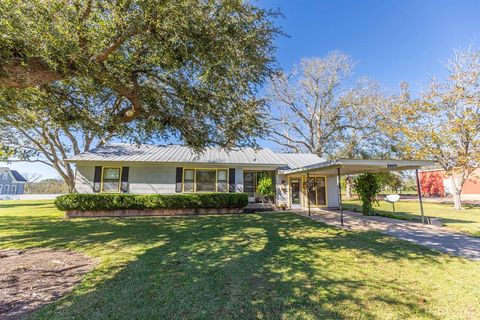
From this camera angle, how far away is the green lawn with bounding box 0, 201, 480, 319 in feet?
9.85

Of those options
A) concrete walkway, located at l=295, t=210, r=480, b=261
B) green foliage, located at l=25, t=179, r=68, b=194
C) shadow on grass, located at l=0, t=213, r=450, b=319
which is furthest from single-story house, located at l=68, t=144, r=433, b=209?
green foliage, located at l=25, t=179, r=68, b=194

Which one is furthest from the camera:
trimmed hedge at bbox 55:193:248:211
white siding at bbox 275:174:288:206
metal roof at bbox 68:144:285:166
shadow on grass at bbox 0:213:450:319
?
white siding at bbox 275:174:288:206

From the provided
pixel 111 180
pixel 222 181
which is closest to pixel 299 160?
pixel 222 181

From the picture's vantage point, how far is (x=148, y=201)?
12.3 meters

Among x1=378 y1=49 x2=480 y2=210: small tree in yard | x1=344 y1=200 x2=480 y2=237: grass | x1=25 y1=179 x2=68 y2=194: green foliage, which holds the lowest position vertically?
x1=344 y1=200 x2=480 y2=237: grass

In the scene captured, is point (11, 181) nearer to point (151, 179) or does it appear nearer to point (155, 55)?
point (151, 179)

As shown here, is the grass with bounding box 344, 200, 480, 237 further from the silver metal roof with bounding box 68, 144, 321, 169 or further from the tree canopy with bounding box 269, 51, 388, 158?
the tree canopy with bounding box 269, 51, 388, 158

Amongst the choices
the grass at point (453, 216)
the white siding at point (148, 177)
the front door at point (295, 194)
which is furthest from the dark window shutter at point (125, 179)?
the grass at point (453, 216)

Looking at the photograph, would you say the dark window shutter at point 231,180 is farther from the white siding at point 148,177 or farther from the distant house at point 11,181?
the distant house at point 11,181

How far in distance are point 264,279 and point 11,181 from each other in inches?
2106

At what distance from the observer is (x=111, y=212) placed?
473 inches

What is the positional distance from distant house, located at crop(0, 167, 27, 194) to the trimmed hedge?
4113cm

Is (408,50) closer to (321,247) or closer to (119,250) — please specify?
(321,247)

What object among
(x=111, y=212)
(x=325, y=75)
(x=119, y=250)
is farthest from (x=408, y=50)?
(x=111, y=212)
